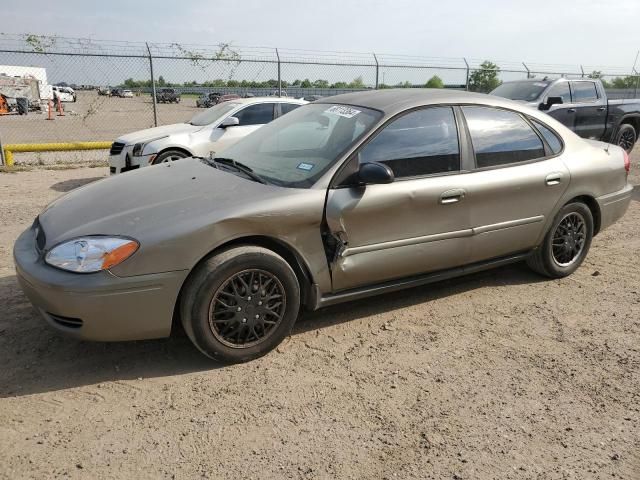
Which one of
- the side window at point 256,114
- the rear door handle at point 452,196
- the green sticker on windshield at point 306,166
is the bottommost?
the rear door handle at point 452,196

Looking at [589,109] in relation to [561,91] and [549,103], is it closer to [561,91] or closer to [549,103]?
[561,91]

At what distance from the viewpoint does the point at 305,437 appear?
2537 millimetres

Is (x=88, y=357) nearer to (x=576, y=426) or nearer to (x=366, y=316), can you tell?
(x=366, y=316)

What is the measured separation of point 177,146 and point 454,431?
21.9ft

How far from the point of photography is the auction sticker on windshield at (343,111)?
148 inches

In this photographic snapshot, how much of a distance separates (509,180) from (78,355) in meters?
3.30

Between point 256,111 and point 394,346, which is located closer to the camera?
point 394,346

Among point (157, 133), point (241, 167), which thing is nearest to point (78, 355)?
point (241, 167)

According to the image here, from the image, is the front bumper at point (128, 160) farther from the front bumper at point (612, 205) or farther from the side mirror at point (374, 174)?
the front bumper at point (612, 205)

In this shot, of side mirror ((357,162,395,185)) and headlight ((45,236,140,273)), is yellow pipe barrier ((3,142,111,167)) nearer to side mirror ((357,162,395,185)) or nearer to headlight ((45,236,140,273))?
headlight ((45,236,140,273))

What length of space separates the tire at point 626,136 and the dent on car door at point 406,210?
391 inches

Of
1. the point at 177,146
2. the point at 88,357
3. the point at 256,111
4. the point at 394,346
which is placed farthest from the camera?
the point at 256,111

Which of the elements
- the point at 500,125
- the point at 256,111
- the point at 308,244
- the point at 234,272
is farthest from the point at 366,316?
the point at 256,111

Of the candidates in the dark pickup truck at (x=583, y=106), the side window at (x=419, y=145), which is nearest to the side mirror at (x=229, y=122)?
the side window at (x=419, y=145)
